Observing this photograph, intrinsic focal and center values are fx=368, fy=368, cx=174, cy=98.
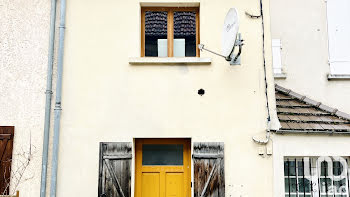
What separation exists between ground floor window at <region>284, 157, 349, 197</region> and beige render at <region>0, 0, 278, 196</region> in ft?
2.07

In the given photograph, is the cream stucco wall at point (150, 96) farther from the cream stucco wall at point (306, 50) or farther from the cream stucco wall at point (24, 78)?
the cream stucco wall at point (306, 50)

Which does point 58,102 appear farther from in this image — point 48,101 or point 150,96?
point 150,96

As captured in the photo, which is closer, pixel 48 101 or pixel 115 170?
pixel 115 170

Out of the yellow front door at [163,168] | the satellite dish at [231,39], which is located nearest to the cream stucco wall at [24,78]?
the yellow front door at [163,168]

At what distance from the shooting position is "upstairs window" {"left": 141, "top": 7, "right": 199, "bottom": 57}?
687cm

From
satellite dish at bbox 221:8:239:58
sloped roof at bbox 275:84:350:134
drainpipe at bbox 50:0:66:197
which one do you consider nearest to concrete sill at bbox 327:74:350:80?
sloped roof at bbox 275:84:350:134

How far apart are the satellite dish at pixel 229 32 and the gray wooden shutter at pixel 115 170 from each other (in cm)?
230

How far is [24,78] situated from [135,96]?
1.99 m

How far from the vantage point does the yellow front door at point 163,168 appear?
255 inches

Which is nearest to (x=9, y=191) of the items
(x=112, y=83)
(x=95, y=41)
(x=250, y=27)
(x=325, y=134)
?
(x=112, y=83)

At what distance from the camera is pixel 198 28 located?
6930mm

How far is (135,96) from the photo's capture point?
21.2ft

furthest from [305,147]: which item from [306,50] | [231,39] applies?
[306,50]

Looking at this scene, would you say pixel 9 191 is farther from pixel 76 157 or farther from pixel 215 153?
pixel 215 153
